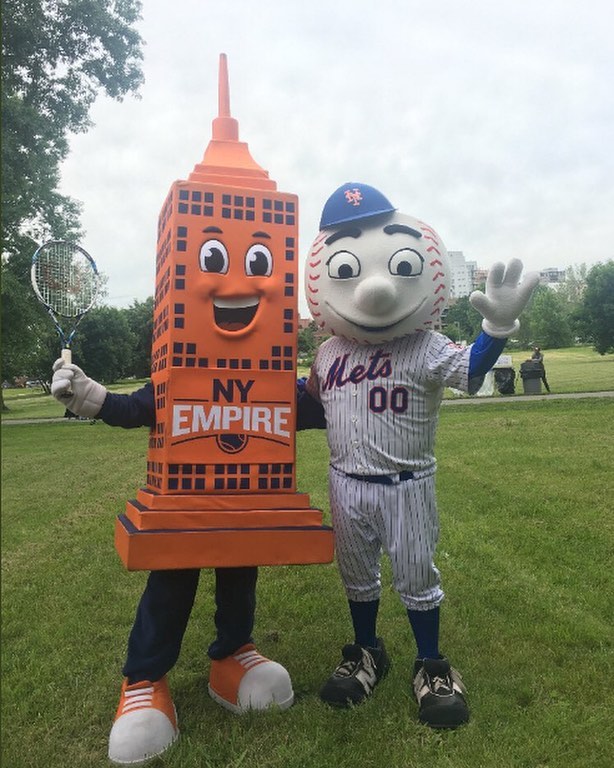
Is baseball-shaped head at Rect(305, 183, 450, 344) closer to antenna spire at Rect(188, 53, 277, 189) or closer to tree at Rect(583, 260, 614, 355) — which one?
antenna spire at Rect(188, 53, 277, 189)

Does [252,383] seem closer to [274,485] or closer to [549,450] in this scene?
[274,485]

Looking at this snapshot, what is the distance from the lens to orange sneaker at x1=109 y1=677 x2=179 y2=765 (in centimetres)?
215

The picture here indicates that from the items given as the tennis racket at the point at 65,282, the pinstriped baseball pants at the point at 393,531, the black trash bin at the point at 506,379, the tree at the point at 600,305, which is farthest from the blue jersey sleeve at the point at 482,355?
the black trash bin at the point at 506,379

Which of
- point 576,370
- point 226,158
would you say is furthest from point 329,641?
point 576,370

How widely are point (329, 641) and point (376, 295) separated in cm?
174

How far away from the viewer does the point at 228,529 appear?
2.20 metres

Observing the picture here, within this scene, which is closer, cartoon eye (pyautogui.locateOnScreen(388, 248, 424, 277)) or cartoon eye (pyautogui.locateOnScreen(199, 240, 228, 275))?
cartoon eye (pyautogui.locateOnScreen(199, 240, 228, 275))

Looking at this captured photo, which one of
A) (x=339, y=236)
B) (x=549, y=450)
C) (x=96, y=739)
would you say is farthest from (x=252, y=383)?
(x=549, y=450)

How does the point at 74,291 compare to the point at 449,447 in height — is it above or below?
above

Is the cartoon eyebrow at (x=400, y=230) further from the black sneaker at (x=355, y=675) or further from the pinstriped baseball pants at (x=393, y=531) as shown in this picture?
the black sneaker at (x=355, y=675)

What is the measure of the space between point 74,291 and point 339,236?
1019 millimetres

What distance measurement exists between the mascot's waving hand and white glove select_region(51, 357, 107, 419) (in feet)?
2.95

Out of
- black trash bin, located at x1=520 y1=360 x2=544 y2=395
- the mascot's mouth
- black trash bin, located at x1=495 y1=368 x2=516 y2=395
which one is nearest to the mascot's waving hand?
the mascot's mouth

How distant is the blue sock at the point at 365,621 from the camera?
2.79 meters
